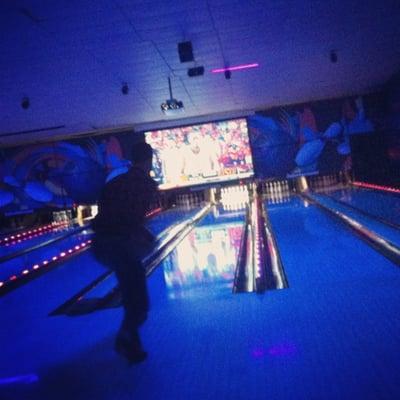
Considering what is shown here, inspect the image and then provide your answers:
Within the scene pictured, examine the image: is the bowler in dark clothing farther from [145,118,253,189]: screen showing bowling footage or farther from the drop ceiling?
[145,118,253,189]: screen showing bowling footage

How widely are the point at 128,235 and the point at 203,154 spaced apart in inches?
378

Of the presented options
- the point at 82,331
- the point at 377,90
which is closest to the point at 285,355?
the point at 82,331

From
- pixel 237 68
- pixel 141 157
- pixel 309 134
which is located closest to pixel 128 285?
pixel 141 157

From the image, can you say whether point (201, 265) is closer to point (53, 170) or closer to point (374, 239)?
point (374, 239)

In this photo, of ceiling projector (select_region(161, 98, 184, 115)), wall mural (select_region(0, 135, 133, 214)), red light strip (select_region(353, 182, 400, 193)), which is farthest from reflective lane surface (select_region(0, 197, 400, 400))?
wall mural (select_region(0, 135, 133, 214))

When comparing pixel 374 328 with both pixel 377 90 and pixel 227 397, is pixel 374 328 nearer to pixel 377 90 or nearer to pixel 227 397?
pixel 227 397

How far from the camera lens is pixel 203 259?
4.66 metres

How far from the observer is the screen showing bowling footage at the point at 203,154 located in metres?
11.6

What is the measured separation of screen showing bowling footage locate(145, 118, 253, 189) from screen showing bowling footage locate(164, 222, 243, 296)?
5099 millimetres

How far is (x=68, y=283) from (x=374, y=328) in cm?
319

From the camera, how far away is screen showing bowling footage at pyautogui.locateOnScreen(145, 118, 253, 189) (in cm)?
1162

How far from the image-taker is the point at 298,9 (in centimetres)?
488

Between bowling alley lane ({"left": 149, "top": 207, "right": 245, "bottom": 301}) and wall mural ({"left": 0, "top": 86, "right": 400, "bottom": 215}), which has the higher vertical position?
wall mural ({"left": 0, "top": 86, "right": 400, "bottom": 215})

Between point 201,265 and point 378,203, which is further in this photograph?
point 378,203
